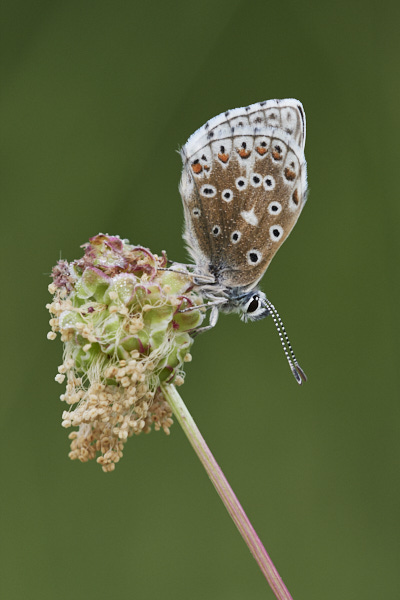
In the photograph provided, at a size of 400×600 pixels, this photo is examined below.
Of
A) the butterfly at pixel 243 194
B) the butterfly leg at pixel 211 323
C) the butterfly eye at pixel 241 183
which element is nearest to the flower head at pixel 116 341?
the butterfly leg at pixel 211 323

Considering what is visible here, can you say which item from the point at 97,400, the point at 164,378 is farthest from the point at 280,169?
the point at 97,400

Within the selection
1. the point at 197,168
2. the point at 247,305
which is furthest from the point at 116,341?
the point at 197,168

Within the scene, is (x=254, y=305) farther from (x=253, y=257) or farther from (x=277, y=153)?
(x=277, y=153)

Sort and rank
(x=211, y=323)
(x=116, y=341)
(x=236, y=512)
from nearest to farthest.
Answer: (x=236, y=512)
(x=116, y=341)
(x=211, y=323)

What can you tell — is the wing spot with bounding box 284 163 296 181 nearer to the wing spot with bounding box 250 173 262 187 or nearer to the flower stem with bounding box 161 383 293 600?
the wing spot with bounding box 250 173 262 187

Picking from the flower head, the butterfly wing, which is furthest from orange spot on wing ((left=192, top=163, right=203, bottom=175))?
the flower head

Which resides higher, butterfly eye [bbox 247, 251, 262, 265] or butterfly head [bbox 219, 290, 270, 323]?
butterfly eye [bbox 247, 251, 262, 265]
